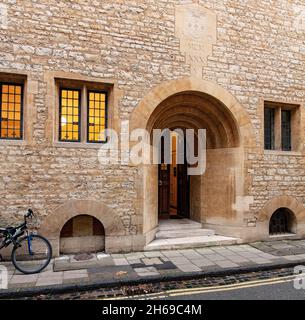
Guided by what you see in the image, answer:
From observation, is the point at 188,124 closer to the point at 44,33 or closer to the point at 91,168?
the point at 91,168

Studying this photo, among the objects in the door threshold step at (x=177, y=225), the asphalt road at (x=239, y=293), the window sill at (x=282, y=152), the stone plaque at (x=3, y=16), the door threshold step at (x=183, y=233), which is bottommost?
the asphalt road at (x=239, y=293)

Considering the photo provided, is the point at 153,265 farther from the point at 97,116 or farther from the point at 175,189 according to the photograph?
the point at 175,189

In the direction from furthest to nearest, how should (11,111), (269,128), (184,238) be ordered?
1. (269,128)
2. (184,238)
3. (11,111)

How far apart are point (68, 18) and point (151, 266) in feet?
19.8

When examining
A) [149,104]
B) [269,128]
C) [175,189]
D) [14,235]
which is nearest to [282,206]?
[269,128]

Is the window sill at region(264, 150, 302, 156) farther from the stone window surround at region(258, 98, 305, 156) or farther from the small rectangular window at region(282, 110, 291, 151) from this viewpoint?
the small rectangular window at region(282, 110, 291, 151)

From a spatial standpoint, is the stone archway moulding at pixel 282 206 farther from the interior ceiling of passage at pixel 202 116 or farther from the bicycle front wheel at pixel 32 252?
the bicycle front wheel at pixel 32 252

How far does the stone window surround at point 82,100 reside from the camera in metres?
6.11

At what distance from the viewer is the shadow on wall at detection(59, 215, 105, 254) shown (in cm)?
629

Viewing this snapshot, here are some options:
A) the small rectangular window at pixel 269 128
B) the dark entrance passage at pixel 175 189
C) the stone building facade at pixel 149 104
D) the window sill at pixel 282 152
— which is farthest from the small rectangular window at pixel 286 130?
the dark entrance passage at pixel 175 189

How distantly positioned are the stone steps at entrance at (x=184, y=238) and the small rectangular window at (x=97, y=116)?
3.09m

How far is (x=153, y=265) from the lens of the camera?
18.5ft

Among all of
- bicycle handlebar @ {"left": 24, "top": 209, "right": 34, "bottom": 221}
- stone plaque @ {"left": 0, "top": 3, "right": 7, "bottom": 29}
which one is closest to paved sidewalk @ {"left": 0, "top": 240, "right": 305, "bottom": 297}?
bicycle handlebar @ {"left": 24, "top": 209, "right": 34, "bottom": 221}

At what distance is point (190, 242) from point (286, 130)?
498 cm
